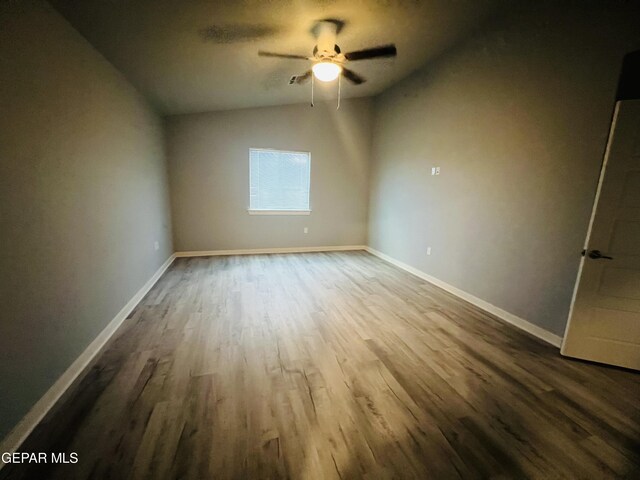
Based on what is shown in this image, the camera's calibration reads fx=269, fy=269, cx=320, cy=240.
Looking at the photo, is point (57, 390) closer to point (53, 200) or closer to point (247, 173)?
point (53, 200)

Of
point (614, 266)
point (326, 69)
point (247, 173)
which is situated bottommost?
point (614, 266)

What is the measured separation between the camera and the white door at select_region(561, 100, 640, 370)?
A: 1.92 meters

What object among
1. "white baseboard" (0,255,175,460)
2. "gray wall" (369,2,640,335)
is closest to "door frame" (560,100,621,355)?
"gray wall" (369,2,640,335)

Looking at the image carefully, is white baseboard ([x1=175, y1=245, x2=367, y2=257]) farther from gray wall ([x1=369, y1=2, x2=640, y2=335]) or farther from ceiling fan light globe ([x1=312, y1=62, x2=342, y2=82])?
ceiling fan light globe ([x1=312, y1=62, x2=342, y2=82])

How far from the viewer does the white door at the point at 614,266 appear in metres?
1.92

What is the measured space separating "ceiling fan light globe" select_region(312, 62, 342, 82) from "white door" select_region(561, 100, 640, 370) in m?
2.29

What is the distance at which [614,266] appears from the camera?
2.04m

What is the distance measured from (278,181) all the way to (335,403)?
4410mm

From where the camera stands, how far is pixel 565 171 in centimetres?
238

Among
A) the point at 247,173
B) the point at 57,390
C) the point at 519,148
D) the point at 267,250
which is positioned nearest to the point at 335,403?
the point at 57,390

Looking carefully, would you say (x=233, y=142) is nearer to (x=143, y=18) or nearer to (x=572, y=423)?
(x=143, y=18)

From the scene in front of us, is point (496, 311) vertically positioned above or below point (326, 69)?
below

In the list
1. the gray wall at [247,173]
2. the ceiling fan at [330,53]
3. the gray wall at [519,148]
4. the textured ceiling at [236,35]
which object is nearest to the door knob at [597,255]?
the gray wall at [519,148]

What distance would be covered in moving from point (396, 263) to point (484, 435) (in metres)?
3.54
